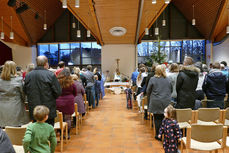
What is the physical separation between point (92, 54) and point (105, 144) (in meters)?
11.7

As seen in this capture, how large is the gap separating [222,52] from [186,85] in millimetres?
8582

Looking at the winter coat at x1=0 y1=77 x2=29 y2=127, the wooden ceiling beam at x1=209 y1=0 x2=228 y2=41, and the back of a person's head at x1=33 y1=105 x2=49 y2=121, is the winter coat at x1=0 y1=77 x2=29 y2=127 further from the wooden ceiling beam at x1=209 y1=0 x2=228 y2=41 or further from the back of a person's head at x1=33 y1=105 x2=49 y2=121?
the wooden ceiling beam at x1=209 y1=0 x2=228 y2=41

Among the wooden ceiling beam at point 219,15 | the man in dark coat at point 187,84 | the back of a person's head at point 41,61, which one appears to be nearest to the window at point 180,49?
the wooden ceiling beam at point 219,15

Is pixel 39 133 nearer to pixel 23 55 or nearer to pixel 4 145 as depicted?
pixel 4 145

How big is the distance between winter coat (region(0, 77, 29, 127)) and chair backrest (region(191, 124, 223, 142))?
89.4 inches

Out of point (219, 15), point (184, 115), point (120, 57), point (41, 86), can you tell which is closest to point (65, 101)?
point (41, 86)

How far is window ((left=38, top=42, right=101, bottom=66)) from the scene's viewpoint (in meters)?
14.6

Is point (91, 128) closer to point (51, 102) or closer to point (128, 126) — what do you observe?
point (128, 126)

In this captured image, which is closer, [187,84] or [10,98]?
[10,98]

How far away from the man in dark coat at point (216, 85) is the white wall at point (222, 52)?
23.4ft

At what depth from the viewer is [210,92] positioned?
3.74 meters

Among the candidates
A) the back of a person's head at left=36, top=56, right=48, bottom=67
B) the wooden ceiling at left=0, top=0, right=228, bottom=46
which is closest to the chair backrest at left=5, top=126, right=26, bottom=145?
the back of a person's head at left=36, top=56, right=48, bottom=67

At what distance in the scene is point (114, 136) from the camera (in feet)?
12.8

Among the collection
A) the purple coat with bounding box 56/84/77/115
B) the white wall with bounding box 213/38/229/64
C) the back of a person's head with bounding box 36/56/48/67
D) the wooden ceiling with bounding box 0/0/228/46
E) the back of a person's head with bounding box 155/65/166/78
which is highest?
the wooden ceiling with bounding box 0/0/228/46
